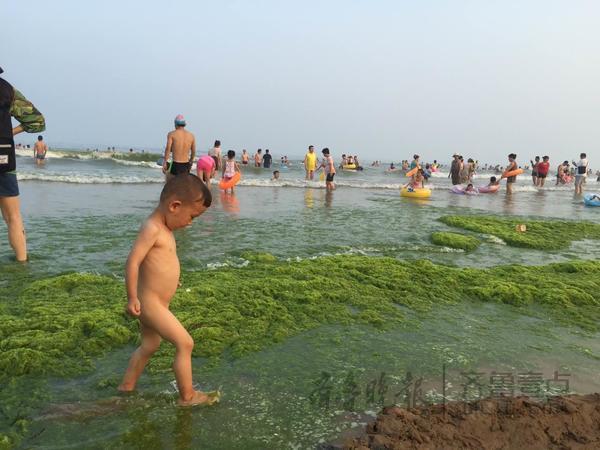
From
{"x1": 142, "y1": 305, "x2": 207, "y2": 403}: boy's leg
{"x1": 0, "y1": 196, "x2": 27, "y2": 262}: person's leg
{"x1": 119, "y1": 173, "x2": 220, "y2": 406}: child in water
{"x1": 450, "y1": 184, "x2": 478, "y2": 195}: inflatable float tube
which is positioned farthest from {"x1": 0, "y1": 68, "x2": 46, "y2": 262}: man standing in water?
{"x1": 450, "y1": 184, "x2": 478, "y2": 195}: inflatable float tube

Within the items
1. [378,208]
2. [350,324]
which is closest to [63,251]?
[350,324]

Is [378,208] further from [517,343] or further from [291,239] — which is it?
[517,343]

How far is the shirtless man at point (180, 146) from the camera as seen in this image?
11148 mm

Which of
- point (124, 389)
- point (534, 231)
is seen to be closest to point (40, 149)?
point (534, 231)

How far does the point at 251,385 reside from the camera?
135 inches

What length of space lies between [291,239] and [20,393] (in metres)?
6.13

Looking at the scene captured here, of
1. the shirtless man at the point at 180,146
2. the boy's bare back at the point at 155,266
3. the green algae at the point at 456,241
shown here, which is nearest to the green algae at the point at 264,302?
the boy's bare back at the point at 155,266

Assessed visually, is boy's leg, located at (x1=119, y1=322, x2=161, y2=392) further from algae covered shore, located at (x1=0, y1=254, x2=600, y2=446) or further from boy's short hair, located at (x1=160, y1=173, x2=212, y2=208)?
boy's short hair, located at (x1=160, y1=173, x2=212, y2=208)

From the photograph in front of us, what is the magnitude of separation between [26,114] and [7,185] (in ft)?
3.03

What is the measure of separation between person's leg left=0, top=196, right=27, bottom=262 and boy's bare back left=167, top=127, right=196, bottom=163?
5.32 meters

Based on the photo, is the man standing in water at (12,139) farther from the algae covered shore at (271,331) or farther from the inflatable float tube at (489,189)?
the inflatable float tube at (489,189)

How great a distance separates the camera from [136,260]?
3012mm

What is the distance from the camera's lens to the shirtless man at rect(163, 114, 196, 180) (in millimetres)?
11148

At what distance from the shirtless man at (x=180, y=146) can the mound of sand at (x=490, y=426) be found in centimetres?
933
